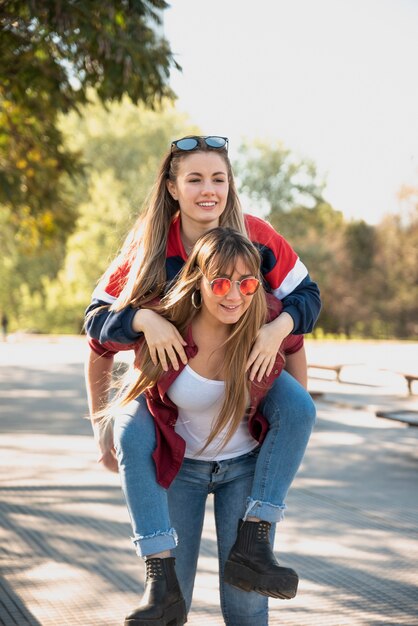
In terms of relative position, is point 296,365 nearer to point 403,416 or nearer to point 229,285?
point 229,285

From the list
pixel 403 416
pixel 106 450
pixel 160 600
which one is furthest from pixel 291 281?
pixel 403 416

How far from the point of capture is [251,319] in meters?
2.76

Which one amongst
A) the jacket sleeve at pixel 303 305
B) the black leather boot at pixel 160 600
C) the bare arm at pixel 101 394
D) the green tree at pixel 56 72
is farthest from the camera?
the green tree at pixel 56 72

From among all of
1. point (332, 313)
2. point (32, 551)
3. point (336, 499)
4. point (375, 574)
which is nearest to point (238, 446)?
point (375, 574)

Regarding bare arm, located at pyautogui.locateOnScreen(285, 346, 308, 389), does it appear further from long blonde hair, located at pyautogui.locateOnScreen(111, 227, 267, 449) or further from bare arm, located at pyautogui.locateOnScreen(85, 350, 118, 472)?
bare arm, located at pyautogui.locateOnScreen(85, 350, 118, 472)

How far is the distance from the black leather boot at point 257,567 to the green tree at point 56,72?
6.19 meters

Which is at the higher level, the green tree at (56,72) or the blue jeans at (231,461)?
the green tree at (56,72)

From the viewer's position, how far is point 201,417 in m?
2.86

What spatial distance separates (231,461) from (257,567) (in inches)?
15.1

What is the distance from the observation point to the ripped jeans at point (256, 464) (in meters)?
2.64

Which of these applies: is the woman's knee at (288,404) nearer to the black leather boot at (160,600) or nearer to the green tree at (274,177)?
the black leather boot at (160,600)

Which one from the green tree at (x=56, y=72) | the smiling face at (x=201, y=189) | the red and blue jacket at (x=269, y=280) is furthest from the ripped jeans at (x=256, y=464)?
the green tree at (x=56, y=72)

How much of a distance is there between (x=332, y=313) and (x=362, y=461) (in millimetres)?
40639

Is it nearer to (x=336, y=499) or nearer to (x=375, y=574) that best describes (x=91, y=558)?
(x=375, y=574)
